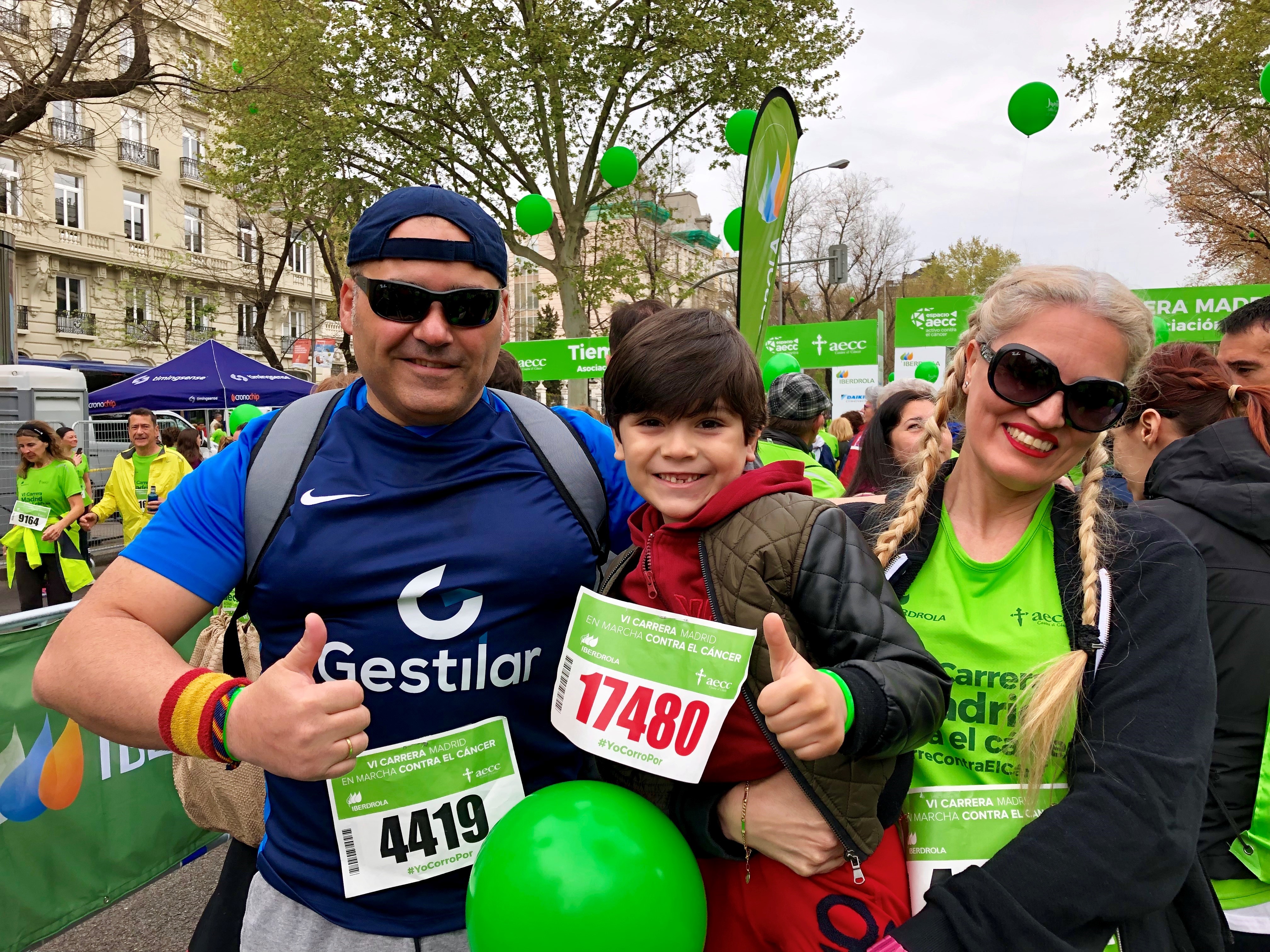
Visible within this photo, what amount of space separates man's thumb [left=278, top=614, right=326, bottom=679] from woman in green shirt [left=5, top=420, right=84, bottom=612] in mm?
8446

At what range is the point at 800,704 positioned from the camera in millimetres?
1259

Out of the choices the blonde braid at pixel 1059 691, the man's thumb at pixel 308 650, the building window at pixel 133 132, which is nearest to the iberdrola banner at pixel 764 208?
the blonde braid at pixel 1059 691

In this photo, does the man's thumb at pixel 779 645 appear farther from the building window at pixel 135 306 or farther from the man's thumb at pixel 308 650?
the building window at pixel 135 306

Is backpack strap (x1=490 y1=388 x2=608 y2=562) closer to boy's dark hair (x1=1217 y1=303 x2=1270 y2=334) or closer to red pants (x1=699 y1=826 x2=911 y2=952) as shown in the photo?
red pants (x1=699 y1=826 x2=911 y2=952)

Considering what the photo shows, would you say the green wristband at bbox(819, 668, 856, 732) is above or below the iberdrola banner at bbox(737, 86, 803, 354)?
below

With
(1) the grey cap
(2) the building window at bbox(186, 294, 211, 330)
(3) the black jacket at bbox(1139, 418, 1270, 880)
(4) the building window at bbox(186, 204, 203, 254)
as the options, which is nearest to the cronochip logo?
(3) the black jacket at bbox(1139, 418, 1270, 880)

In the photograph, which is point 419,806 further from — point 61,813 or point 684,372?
point 61,813

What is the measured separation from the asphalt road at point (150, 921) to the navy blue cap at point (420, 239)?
3.17 meters

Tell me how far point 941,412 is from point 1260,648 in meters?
0.93

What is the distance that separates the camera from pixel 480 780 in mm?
1672

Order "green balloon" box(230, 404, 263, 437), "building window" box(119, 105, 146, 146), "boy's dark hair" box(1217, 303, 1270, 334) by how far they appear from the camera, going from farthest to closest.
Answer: "building window" box(119, 105, 146, 146), "green balloon" box(230, 404, 263, 437), "boy's dark hair" box(1217, 303, 1270, 334)

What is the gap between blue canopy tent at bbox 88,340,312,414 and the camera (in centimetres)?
1650

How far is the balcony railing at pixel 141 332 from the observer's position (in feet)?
104

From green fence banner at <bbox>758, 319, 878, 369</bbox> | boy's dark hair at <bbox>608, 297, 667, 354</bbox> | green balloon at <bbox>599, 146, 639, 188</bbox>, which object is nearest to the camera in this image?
boy's dark hair at <bbox>608, 297, 667, 354</bbox>
